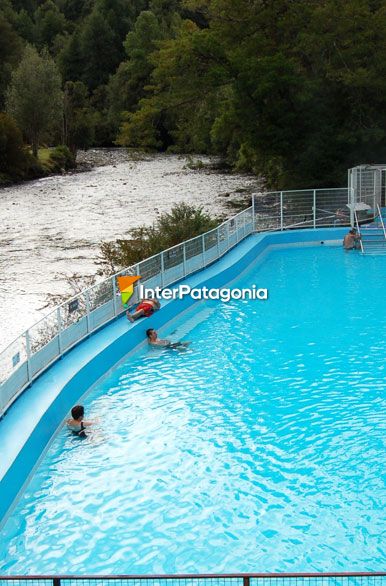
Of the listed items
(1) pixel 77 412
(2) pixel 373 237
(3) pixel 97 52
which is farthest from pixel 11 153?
(1) pixel 77 412

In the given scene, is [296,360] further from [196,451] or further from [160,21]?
[160,21]

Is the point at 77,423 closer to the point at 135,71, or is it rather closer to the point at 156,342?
the point at 156,342

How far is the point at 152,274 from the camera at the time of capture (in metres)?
18.5

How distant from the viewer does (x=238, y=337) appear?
17094 mm

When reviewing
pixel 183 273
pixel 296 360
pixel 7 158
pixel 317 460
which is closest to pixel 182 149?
pixel 7 158

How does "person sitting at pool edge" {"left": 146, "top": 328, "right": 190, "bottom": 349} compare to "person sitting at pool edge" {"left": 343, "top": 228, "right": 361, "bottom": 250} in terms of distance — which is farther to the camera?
"person sitting at pool edge" {"left": 343, "top": 228, "right": 361, "bottom": 250}

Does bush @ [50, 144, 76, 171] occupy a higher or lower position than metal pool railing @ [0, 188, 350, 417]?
higher

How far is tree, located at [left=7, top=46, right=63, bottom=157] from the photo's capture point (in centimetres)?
6116

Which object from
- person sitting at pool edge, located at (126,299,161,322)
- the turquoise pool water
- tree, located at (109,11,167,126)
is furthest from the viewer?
tree, located at (109,11,167,126)

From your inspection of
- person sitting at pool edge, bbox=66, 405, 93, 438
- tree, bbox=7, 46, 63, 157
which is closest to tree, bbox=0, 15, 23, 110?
tree, bbox=7, 46, 63, 157

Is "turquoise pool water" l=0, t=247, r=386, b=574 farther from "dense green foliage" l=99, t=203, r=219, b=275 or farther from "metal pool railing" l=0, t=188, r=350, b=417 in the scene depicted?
"dense green foliage" l=99, t=203, r=219, b=275

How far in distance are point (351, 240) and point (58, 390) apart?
15785 mm

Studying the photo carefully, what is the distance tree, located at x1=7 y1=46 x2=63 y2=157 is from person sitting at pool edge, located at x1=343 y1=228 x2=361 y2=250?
39.9m

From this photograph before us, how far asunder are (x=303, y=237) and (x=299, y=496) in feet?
61.0
